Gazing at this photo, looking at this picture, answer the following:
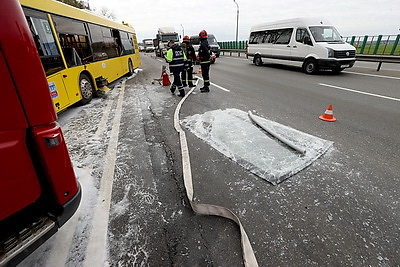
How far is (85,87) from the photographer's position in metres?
6.42

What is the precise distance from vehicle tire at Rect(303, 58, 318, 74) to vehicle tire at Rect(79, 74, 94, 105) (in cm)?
991

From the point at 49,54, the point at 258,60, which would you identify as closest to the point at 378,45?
the point at 258,60

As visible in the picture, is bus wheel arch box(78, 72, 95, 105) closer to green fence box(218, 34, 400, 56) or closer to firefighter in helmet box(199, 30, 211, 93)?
firefighter in helmet box(199, 30, 211, 93)

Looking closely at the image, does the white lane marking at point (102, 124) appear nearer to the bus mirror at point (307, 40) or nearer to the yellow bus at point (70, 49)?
the yellow bus at point (70, 49)

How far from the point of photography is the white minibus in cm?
941

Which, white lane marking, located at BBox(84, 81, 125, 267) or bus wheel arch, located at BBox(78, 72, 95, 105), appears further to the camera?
bus wheel arch, located at BBox(78, 72, 95, 105)

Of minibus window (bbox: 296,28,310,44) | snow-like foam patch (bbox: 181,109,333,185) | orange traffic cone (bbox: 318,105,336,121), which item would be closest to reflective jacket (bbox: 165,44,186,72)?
snow-like foam patch (bbox: 181,109,333,185)

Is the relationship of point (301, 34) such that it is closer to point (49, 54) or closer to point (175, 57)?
point (175, 57)

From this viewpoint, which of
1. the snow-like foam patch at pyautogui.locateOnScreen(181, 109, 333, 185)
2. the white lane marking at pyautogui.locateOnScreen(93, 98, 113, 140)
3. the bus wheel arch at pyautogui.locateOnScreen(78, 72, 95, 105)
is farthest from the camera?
the bus wheel arch at pyautogui.locateOnScreen(78, 72, 95, 105)

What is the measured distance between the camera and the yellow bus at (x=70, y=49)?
458 centimetres

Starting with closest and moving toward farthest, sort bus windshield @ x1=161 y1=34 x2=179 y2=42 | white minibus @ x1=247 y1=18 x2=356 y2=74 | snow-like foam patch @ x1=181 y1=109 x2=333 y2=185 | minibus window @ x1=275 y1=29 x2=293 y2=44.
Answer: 1. snow-like foam patch @ x1=181 y1=109 x2=333 y2=185
2. white minibus @ x1=247 y1=18 x2=356 y2=74
3. minibus window @ x1=275 y1=29 x2=293 y2=44
4. bus windshield @ x1=161 y1=34 x2=179 y2=42

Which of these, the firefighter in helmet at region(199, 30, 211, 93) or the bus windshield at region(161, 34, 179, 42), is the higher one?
the bus windshield at region(161, 34, 179, 42)

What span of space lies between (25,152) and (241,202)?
1980 mm

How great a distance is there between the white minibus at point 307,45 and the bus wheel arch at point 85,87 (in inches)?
390
